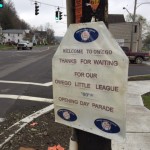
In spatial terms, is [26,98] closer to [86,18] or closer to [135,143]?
[135,143]

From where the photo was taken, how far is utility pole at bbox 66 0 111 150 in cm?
366

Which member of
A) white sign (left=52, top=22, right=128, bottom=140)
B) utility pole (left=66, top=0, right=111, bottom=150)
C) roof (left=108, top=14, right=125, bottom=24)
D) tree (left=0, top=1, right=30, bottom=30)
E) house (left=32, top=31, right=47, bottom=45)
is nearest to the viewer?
white sign (left=52, top=22, right=128, bottom=140)

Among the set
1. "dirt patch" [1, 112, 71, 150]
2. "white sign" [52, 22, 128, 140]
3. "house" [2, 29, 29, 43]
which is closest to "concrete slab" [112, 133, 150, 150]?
"dirt patch" [1, 112, 71, 150]

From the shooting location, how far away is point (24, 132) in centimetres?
652

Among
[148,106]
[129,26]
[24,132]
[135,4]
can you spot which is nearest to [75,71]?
[24,132]

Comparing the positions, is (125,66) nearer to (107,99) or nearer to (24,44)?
(107,99)

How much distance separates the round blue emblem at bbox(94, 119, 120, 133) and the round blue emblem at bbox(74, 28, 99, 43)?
829 mm

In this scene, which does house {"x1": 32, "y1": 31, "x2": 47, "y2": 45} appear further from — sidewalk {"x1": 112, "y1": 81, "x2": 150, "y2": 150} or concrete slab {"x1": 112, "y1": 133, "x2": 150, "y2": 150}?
concrete slab {"x1": 112, "y1": 133, "x2": 150, "y2": 150}

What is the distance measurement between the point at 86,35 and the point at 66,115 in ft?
3.07

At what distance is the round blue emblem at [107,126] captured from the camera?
3322 mm

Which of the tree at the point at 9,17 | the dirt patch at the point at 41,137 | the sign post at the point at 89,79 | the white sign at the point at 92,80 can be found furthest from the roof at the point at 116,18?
the white sign at the point at 92,80

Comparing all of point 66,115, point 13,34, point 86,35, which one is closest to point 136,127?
point 66,115

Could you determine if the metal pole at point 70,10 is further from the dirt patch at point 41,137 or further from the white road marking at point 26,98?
the white road marking at point 26,98

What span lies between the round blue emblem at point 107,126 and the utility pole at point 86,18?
0.31 m
